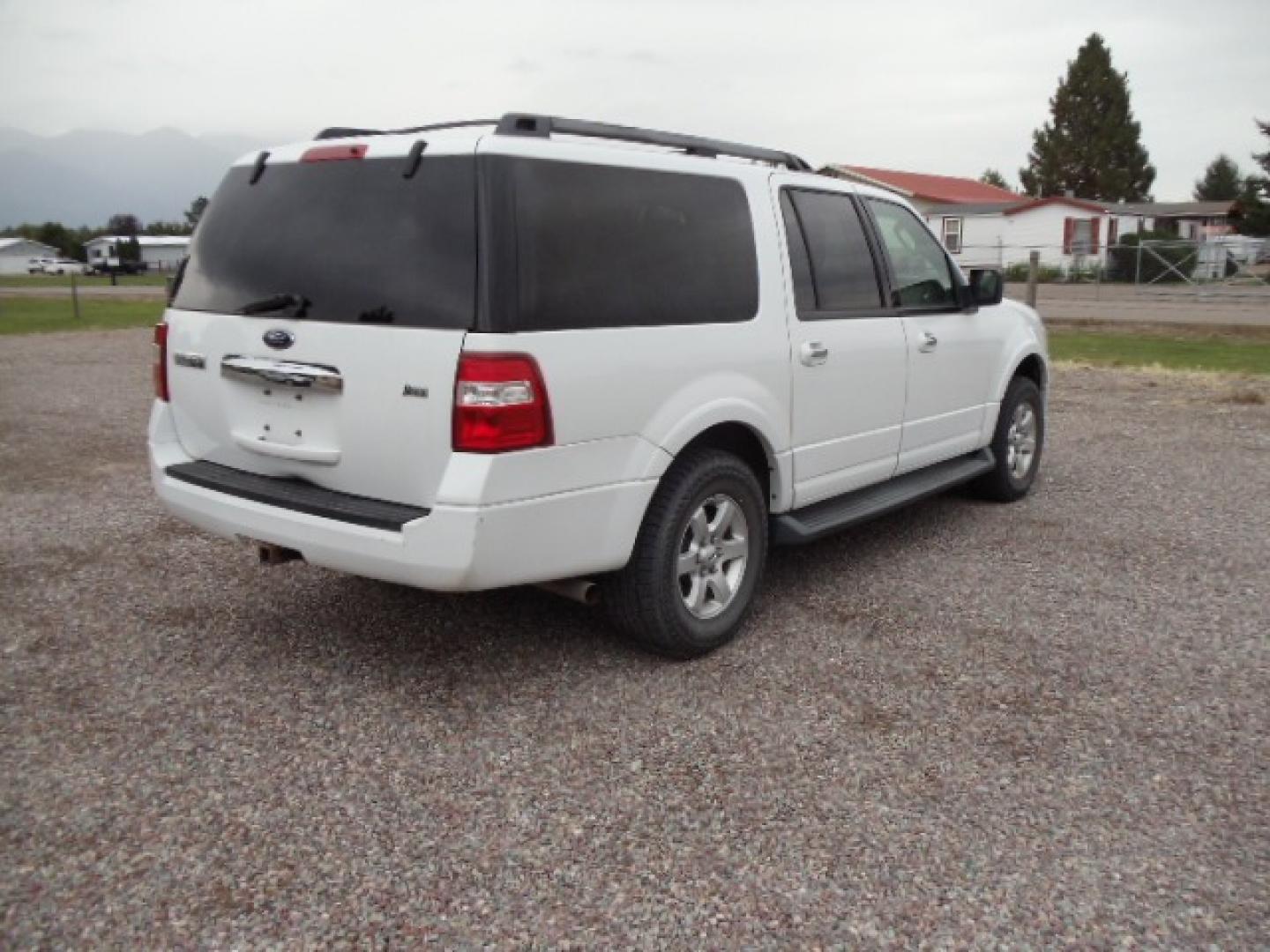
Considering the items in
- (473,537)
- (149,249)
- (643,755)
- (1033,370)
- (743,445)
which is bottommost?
(643,755)

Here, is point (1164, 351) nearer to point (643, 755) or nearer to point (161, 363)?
point (643, 755)

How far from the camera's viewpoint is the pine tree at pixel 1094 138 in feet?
223

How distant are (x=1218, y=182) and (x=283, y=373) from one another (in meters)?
94.3

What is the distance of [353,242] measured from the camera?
11.9 ft

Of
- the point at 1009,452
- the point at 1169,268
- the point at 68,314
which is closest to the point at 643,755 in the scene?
the point at 1009,452

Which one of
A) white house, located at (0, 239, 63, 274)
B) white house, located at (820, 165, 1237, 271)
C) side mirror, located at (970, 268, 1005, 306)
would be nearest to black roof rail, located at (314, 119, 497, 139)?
side mirror, located at (970, 268, 1005, 306)

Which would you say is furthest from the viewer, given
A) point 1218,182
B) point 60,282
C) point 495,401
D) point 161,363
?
point 1218,182

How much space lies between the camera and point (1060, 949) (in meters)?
2.51

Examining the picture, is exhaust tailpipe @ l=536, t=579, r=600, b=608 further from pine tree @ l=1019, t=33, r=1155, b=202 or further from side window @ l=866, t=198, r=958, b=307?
pine tree @ l=1019, t=33, r=1155, b=202

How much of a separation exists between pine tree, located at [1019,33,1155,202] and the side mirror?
69.9 meters

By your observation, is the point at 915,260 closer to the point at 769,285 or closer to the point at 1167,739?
the point at 769,285

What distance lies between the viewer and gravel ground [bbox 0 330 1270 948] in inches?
104

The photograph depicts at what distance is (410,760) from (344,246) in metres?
1.72

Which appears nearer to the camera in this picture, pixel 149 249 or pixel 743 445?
pixel 743 445
